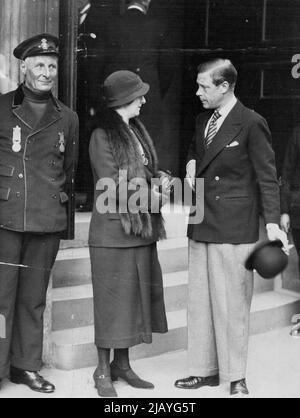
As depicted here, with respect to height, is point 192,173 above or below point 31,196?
above

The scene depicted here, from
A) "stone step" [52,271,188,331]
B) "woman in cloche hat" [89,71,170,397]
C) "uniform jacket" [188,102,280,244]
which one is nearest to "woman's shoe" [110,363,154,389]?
"woman in cloche hat" [89,71,170,397]

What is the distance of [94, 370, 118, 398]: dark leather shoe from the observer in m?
3.85

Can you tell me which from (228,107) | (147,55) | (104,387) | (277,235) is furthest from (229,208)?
(147,55)

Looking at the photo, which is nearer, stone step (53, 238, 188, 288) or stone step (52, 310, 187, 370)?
stone step (52, 310, 187, 370)

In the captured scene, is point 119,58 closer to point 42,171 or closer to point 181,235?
point 181,235

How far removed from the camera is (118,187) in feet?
12.4

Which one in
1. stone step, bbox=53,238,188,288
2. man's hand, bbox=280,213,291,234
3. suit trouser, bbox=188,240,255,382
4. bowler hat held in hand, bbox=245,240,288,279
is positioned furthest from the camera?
man's hand, bbox=280,213,291,234

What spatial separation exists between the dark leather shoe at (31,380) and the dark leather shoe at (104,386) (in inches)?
10.2

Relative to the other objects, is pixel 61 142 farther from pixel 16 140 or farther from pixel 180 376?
pixel 180 376

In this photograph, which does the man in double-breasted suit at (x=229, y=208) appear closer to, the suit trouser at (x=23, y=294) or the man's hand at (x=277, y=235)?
the man's hand at (x=277, y=235)

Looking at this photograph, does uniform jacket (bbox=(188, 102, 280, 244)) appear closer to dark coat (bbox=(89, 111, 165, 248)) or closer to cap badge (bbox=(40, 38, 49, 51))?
dark coat (bbox=(89, 111, 165, 248))

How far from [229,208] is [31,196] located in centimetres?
109

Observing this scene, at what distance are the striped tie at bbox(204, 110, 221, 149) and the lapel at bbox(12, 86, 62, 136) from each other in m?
0.85
